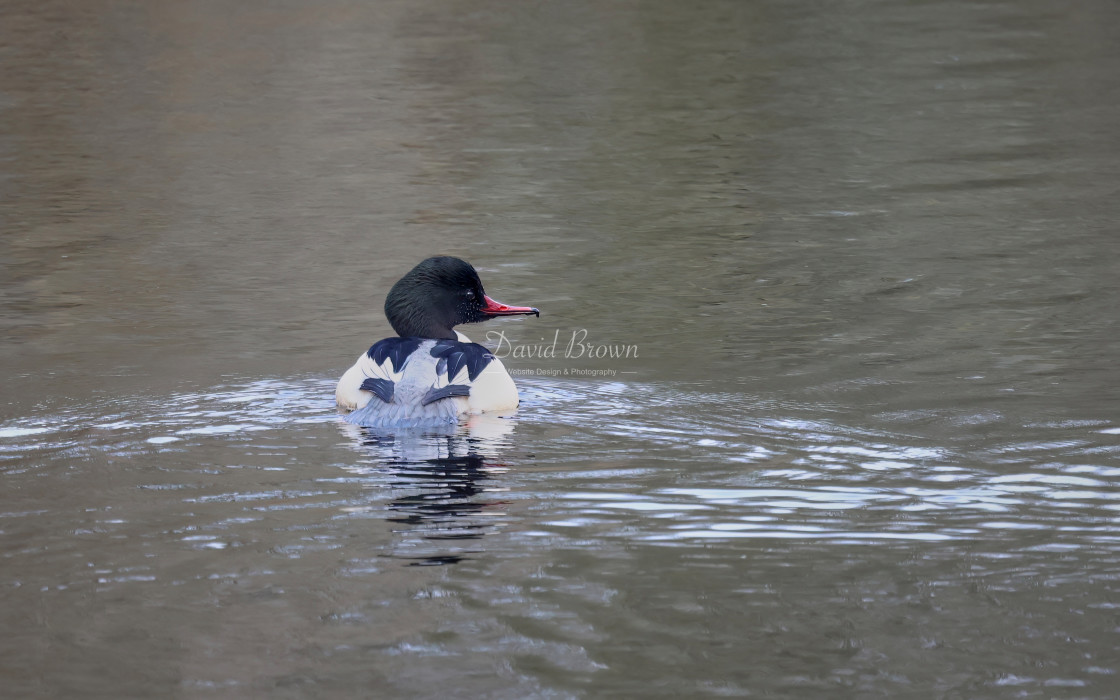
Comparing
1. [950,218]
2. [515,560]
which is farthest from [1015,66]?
[515,560]

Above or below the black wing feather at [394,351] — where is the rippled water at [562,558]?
below

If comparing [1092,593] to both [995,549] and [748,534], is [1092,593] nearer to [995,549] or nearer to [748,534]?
[995,549]

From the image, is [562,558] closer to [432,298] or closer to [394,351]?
[394,351]

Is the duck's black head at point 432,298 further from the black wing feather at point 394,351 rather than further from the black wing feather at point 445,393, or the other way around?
the black wing feather at point 445,393

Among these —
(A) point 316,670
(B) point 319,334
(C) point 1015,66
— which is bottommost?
(A) point 316,670

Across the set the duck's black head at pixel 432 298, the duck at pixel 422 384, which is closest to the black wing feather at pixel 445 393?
the duck at pixel 422 384

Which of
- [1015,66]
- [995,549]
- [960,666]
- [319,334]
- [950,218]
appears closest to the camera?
[960,666]

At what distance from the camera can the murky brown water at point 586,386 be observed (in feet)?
16.2

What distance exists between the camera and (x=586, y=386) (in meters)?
8.13

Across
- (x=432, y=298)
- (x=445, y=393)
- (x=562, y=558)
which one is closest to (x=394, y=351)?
(x=445, y=393)

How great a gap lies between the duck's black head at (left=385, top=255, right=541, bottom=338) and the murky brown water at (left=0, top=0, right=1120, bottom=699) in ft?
1.75

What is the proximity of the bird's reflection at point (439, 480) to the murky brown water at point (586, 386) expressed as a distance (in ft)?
0.09

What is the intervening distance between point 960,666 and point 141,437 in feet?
13.0

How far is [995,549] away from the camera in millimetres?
5426
